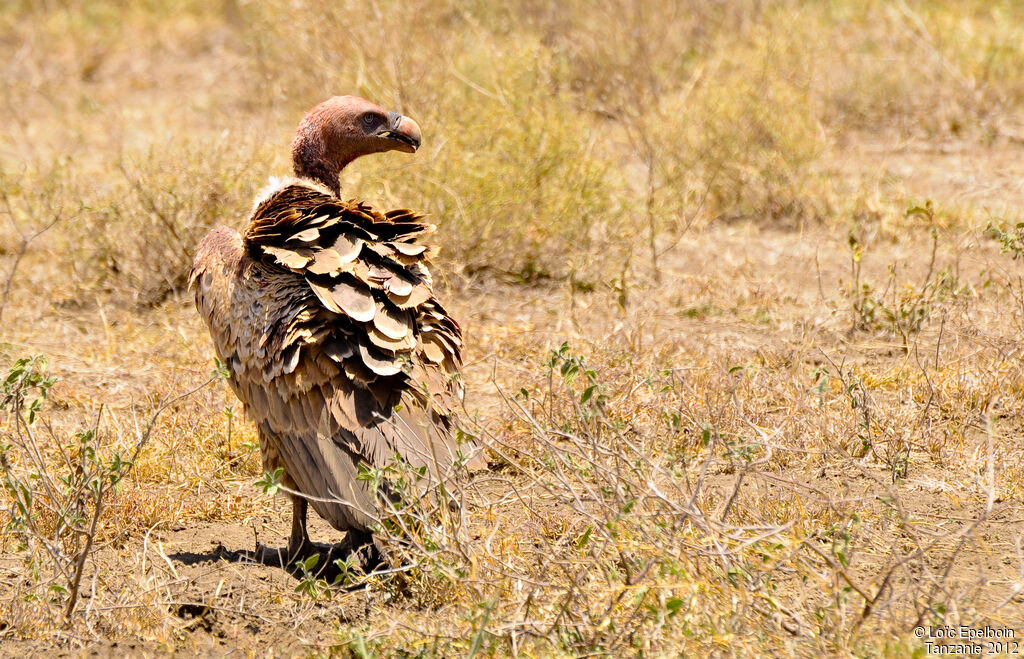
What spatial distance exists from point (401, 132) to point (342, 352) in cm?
140

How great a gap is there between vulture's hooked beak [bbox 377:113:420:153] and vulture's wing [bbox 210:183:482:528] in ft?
2.25

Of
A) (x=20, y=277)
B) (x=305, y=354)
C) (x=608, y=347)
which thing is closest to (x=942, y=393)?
(x=608, y=347)

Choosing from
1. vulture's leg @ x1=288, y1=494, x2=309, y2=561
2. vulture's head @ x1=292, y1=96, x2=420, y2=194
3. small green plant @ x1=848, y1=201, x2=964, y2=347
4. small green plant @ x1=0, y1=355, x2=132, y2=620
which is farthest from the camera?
small green plant @ x1=848, y1=201, x2=964, y2=347

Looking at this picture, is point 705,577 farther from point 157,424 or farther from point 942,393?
point 157,424

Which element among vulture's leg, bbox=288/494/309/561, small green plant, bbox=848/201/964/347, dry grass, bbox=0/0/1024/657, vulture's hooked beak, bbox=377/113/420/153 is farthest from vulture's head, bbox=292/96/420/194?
small green plant, bbox=848/201/964/347

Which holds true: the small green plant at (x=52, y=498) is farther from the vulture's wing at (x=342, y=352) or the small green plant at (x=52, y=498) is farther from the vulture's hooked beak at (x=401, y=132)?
the vulture's hooked beak at (x=401, y=132)

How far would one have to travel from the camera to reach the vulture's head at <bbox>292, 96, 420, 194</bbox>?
191 inches

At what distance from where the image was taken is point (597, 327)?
6.36 m

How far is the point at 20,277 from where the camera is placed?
7.28 metres

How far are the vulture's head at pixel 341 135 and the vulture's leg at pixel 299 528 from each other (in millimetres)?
1502

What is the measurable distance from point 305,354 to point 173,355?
8.06 feet

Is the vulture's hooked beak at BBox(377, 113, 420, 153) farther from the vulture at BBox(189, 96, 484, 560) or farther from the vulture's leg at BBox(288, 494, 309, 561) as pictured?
the vulture's leg at BBox(288, 494, 309, 561)

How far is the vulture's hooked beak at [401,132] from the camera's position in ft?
16.0

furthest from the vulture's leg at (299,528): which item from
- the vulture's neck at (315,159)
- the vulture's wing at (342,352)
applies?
the vulture's neck at (315,159)
